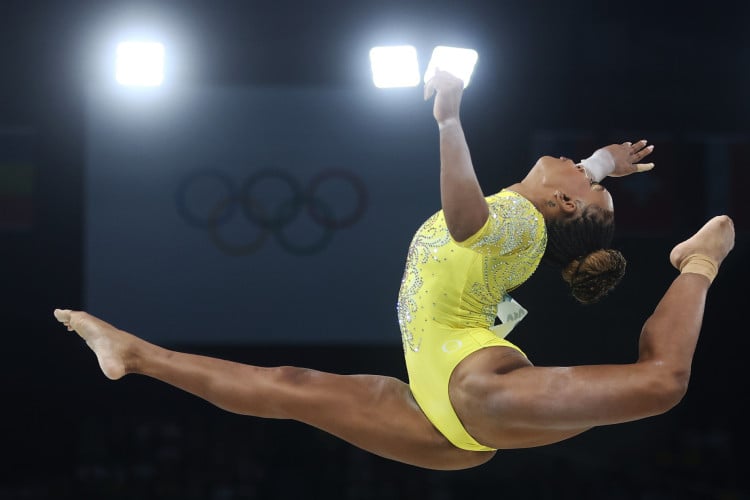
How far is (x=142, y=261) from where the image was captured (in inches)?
256

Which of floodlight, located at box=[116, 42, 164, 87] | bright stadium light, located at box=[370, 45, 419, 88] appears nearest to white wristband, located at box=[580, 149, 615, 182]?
bright stadium light, located at box=[370, 45, 419, 88]

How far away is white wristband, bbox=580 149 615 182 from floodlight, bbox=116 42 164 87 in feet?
10.2

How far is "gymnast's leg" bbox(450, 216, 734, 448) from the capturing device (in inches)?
92.7

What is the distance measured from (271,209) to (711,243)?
424cm

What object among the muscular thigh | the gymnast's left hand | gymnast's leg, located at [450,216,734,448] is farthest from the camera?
the gymnast's left hand

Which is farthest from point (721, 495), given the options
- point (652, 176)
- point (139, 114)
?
point (139, 114)

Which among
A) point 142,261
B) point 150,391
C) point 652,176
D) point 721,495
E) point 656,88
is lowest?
point 721,495

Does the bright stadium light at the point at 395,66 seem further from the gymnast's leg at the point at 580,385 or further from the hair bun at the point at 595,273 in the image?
the gymnast's leg at the point at 580,385

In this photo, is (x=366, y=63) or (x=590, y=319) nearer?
(x=366, y=63)

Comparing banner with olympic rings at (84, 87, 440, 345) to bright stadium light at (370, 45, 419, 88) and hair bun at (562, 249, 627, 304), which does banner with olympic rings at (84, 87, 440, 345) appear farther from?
hair bun at (562, 249, 627, 304)

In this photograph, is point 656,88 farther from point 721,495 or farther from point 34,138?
point 34,138

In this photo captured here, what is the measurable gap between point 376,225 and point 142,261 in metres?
1.67

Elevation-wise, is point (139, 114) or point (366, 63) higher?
point (366, 63)

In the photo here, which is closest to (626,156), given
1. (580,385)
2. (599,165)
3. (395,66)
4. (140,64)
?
(599,165)
